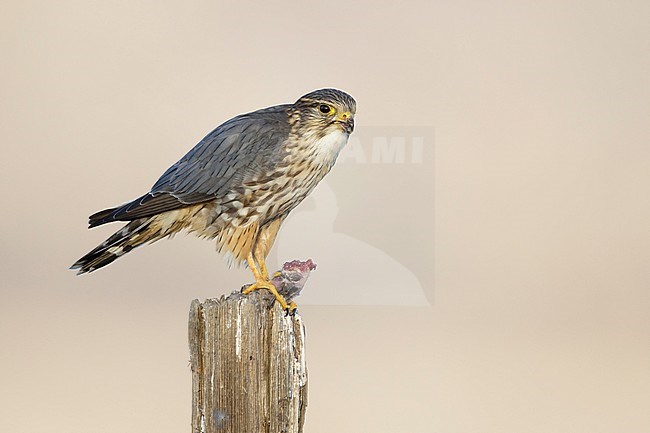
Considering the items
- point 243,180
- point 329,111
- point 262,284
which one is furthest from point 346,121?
point 262,284

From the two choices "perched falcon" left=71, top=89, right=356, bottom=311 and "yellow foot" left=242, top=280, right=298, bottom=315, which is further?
"perched falcon" left=71, top=89, right=356, bottom=311

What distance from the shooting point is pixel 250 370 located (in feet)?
5.82

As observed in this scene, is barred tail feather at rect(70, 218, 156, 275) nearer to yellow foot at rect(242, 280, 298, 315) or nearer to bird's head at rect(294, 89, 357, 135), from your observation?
yellow foot at rect(242, 280, 298, 315)

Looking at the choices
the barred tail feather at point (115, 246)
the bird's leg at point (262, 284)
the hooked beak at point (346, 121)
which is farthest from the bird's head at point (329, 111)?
the barred tail feather at point (115, 246)

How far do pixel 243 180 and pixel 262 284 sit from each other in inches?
12.1

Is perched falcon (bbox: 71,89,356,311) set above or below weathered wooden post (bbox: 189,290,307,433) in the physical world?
above

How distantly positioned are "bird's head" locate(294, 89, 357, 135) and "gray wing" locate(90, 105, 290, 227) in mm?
84

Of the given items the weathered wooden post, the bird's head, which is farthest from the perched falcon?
the weathered wooden post

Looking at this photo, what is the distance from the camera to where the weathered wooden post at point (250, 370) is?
1.77 m

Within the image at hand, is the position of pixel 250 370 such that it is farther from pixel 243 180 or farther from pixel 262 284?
pixel 243 180

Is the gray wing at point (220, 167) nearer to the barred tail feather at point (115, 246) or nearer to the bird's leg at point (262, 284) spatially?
the barred tail feather at point (115, 246)

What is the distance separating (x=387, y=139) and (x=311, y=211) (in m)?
0.61

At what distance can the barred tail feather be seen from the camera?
2.09 meters

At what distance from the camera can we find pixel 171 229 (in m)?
2.16
